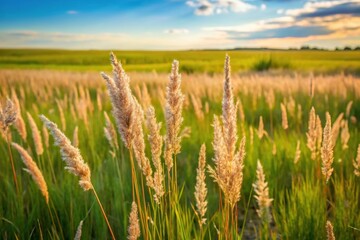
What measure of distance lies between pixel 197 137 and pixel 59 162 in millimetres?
1817

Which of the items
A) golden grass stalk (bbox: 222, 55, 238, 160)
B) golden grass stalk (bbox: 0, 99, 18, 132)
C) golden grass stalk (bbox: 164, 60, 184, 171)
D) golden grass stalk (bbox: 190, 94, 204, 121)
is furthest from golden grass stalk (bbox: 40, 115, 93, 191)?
golden grass stalk (bbox: 190, 94, 204, 121)

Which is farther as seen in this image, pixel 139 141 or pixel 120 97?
pixel 139 141

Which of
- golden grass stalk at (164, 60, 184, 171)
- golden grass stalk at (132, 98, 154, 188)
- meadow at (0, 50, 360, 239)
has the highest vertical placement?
golden grass stalk at (164, 60, 184, 171)

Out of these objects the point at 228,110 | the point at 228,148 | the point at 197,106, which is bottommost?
the point at 197,106

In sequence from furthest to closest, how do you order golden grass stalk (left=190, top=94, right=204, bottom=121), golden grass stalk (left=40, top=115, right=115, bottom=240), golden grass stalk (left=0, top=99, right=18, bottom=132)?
golden grass stalk (left=190, top=94, right=204, bottom=121)
golden grass stalk (left=0, top=99, right=18, bottom=132)
golden grass stalk (left=40, top=115, right=115, bottom=240)

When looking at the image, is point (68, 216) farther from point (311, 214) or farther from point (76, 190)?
point (311, 214)

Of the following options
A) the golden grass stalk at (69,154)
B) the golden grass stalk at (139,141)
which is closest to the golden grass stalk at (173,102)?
the golden grass stalk at (139,141)

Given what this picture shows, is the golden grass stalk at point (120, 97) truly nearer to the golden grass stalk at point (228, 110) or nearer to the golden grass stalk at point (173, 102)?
the golden grass stalk at point (173, 102)

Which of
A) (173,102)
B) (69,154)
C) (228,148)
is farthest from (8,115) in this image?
(228,148)

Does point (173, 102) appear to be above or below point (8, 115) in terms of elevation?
above

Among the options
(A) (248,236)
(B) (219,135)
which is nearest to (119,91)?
(B) (219,135)

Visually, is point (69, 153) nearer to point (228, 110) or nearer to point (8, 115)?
point (228, 110)

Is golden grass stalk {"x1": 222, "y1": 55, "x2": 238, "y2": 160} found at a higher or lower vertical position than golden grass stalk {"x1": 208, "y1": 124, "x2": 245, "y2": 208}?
higher

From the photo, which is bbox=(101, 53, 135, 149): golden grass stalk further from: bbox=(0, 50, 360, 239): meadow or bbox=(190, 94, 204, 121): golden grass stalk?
bbox=(190, 94, 204, 121): golden grass stalk
